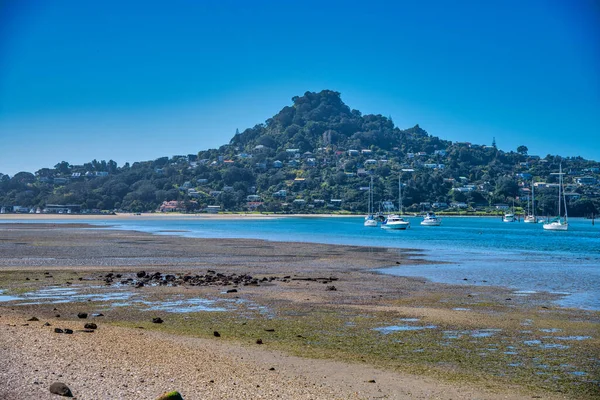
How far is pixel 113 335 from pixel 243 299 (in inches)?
328

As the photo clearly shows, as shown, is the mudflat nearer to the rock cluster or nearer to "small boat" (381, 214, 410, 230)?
the rock cluster

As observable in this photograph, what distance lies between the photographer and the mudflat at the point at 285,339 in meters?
12.6

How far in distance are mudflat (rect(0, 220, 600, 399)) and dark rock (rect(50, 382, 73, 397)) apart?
0.60 ft

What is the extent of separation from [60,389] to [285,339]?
281 inches

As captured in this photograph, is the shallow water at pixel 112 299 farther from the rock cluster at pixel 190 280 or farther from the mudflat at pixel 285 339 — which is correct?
the rock cluster at pixel 190 280

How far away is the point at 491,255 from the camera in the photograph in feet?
174

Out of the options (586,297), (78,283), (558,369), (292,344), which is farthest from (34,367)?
(586,297)

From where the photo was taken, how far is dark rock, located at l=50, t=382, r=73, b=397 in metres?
11.2

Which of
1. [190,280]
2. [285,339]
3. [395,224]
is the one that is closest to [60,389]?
[285,339]

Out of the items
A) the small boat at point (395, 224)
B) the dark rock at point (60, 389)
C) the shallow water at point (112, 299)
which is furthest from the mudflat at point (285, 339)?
the small boat at point (395, 224)

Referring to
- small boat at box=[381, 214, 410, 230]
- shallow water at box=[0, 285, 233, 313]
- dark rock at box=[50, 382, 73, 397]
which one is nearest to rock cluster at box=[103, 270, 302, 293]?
shallow water at box=[0, 285, 233, 313]

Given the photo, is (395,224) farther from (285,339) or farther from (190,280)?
(285,339)

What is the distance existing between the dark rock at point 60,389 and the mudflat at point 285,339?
0.18m

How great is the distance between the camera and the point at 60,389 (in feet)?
36.8
